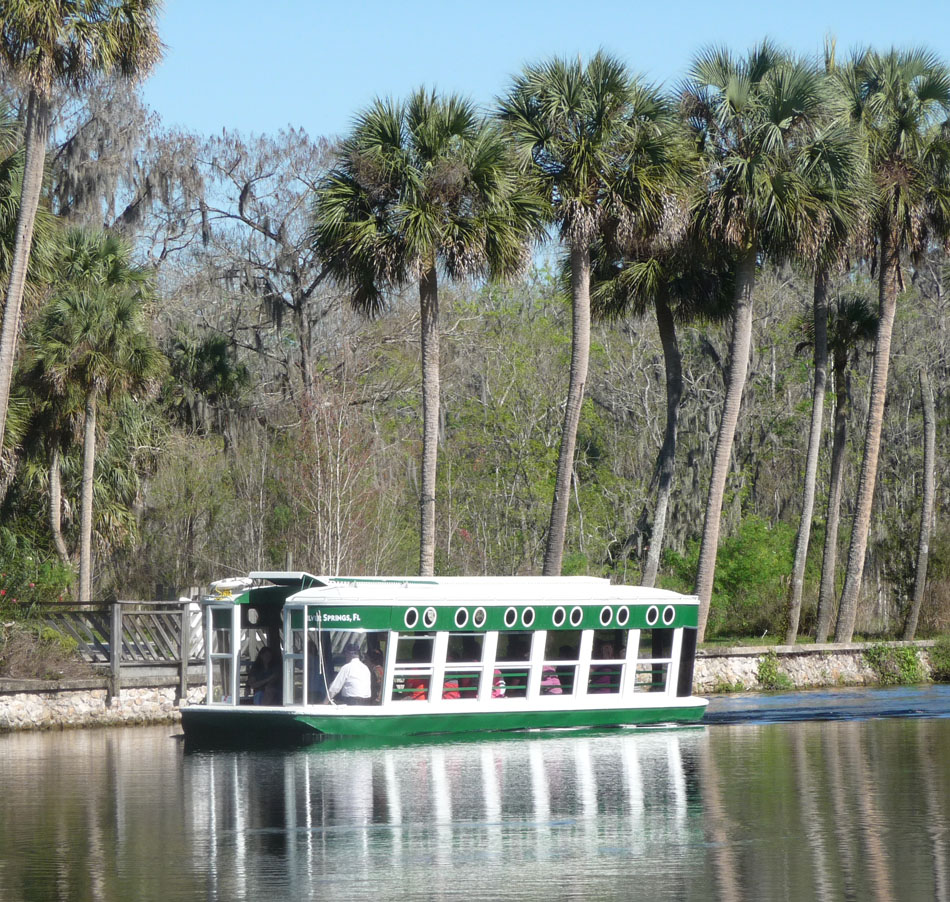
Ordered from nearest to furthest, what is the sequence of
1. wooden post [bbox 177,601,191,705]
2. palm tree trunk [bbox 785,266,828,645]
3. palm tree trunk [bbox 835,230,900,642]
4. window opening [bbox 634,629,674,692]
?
window opening [bbox 634,629,674,692] → wooden post [bbox 177,601,191,705] → palm tree trunk [bbox 835,230,900,642] → palm tree trunk [bbox 785,266,828,645]

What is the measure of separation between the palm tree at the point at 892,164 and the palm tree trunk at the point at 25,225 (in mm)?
19586

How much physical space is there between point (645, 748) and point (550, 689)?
3026 millimetres

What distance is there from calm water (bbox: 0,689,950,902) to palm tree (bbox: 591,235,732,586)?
49.5 feet

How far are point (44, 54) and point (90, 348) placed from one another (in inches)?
375

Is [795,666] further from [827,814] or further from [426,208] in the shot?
[827,814]

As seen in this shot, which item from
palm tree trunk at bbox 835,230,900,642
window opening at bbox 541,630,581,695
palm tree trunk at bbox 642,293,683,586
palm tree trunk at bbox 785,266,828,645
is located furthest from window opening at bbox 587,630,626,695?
palm tree trunk at bbox 785,266,828,645

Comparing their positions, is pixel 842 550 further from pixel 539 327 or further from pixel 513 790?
pixel 513 790

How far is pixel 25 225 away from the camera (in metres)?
28.0

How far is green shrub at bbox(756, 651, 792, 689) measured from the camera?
3509 centimetres

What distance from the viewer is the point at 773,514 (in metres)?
56.4

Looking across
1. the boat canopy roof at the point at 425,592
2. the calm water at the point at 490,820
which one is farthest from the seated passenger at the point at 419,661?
the calm water at the point at 490,820

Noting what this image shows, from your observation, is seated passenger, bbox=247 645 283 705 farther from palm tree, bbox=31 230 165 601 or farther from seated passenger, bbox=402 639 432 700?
palm tree, bbox=31 230 165 601

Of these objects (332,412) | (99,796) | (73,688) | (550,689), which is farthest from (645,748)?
(332,412)

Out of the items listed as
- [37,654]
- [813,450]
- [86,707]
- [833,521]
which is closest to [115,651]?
[86,707]
